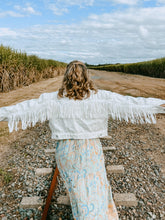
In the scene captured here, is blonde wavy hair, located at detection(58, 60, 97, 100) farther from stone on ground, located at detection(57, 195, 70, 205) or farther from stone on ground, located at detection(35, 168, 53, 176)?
stone on ground, located at detection(35, 168, 53, 176)

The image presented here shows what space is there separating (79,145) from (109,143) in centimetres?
287

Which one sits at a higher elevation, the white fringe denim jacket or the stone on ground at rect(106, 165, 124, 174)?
the white fringe denim jacket

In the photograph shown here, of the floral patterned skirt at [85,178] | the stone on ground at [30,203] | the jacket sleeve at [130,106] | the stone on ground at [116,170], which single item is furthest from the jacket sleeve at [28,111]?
the stone on ground at [116,170]

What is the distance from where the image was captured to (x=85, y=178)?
1.64 metres

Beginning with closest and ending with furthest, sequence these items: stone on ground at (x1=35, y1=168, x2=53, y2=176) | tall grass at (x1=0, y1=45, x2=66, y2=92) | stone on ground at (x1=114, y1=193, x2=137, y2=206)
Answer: stone on ground at (x1=114, y1=193, x2=137, y2=206), stone on ground at (x1=35, y1=168, x2=53, y2=176), tall grass at (x1=0, y1=45, x2=66, y2=92)

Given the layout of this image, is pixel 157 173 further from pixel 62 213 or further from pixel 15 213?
pixel 15 213

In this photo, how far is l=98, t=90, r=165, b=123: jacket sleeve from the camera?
68.7 inches

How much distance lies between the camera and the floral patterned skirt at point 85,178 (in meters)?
1.54

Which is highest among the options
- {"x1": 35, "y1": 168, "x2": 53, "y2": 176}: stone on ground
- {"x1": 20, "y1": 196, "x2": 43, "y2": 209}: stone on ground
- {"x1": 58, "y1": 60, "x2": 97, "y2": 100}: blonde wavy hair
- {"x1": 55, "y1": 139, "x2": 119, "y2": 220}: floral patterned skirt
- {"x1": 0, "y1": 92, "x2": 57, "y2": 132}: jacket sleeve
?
{"x1": 58, "y1": 60, "x2": 97, "y2": 100}: blonde wavy hair

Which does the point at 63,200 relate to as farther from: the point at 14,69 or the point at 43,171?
the point at 14,69

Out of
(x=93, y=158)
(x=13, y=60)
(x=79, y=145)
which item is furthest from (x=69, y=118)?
(x=13, y=60)

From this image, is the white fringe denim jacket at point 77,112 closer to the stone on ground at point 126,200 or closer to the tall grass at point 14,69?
the stone on ground at point 126,200

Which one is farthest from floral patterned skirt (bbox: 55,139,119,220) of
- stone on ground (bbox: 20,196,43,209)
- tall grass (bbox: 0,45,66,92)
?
tall grass (bbox: 0,45,66,92)

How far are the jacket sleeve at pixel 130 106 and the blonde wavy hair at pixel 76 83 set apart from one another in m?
0.16
